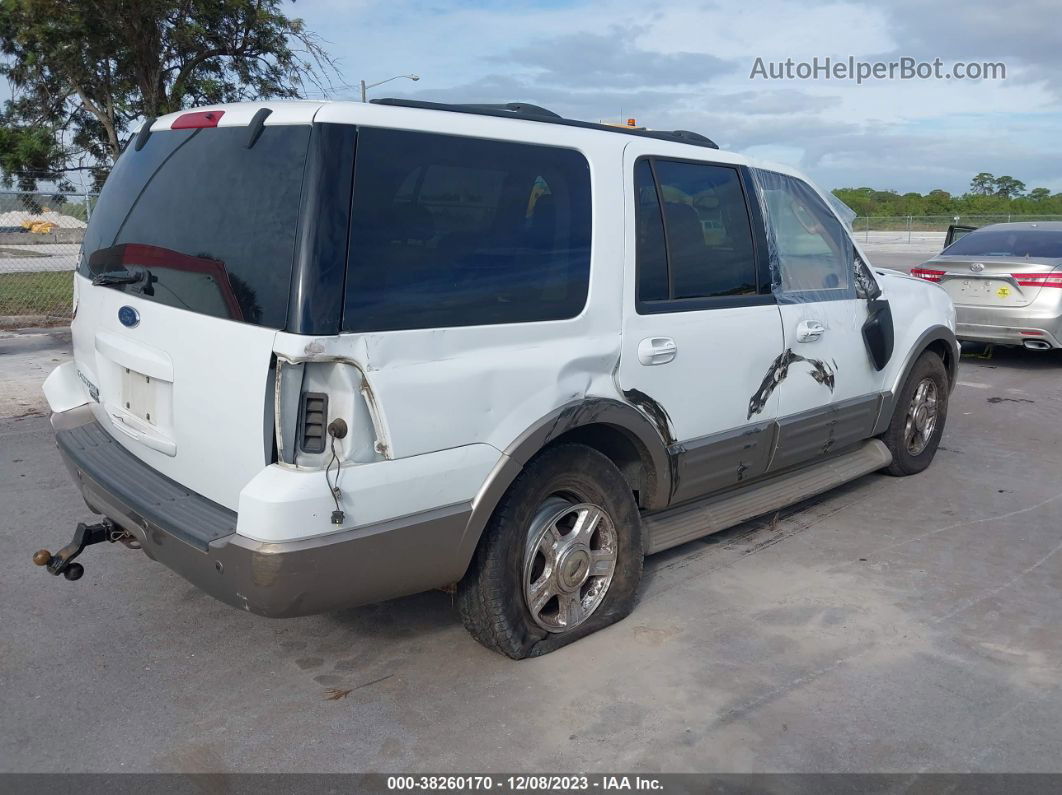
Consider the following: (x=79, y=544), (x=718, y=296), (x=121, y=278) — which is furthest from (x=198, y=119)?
(x=718, y=296)

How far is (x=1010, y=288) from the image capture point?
9727 millimetres

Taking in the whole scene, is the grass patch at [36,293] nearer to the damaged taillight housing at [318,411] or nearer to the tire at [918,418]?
A: the tire at [918,418]

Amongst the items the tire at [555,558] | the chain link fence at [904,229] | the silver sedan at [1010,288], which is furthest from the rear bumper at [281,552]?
the chain link fence at [904,229]

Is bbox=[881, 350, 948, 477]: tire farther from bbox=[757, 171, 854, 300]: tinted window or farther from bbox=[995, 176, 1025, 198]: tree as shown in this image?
bbox=[995, 176, 1025, 198]: tree

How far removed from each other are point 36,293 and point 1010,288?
13.6 metres

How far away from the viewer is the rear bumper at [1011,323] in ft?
31.4

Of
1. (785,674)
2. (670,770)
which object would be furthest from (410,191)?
(785,674)

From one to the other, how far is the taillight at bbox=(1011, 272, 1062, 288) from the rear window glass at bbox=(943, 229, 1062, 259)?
404mm

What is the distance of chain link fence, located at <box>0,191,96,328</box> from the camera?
12.8m

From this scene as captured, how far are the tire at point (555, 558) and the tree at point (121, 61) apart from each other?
594 inches

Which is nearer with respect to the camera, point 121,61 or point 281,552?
point 281,552

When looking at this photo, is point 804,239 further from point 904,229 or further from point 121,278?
point 904,229

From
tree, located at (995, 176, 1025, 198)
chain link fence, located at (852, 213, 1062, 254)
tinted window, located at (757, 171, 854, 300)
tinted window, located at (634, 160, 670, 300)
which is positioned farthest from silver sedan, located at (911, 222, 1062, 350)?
tree, located at (995, 176, 1025, 198)

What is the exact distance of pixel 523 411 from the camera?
3.36m
